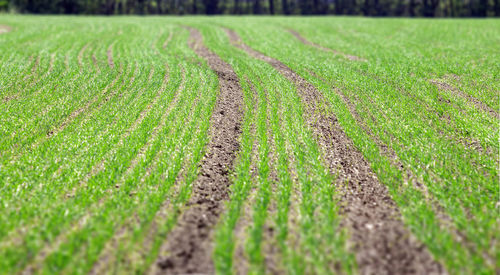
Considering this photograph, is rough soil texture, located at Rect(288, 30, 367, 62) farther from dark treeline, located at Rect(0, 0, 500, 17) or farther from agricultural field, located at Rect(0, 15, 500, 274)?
dark treeline, located at Rect(0, 0, 500, 17)

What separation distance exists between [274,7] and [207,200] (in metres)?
115

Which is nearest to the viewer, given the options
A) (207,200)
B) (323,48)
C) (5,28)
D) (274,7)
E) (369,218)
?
(369,218)

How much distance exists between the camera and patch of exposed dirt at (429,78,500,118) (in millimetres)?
12828

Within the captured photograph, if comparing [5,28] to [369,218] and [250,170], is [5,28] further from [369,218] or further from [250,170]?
[369,218]

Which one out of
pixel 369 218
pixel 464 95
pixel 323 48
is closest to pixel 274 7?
pixel 323 48

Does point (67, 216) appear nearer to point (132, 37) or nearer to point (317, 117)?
point (317, 117)

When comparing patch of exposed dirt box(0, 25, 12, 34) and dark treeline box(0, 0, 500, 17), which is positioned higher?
dark treeline box(0, 0, 500, 17)

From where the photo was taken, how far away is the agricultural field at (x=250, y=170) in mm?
5781

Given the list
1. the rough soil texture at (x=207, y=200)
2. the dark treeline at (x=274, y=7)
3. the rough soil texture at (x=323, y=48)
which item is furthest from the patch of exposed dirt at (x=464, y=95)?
the dark treeline at (x=274, y=7)

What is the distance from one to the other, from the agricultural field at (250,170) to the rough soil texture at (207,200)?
4 cm

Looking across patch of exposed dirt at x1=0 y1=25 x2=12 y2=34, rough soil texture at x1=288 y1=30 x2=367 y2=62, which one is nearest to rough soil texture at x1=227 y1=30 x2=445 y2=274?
rough soil texture at x1=288 y1=30 x2=367 y2=62

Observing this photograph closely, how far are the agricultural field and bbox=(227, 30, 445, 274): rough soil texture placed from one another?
0.12 feet

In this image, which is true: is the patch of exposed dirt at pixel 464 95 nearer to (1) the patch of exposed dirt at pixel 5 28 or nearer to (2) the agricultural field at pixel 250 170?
(2) the agricultural field at pixel 250 170

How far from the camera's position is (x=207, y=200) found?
765cm
